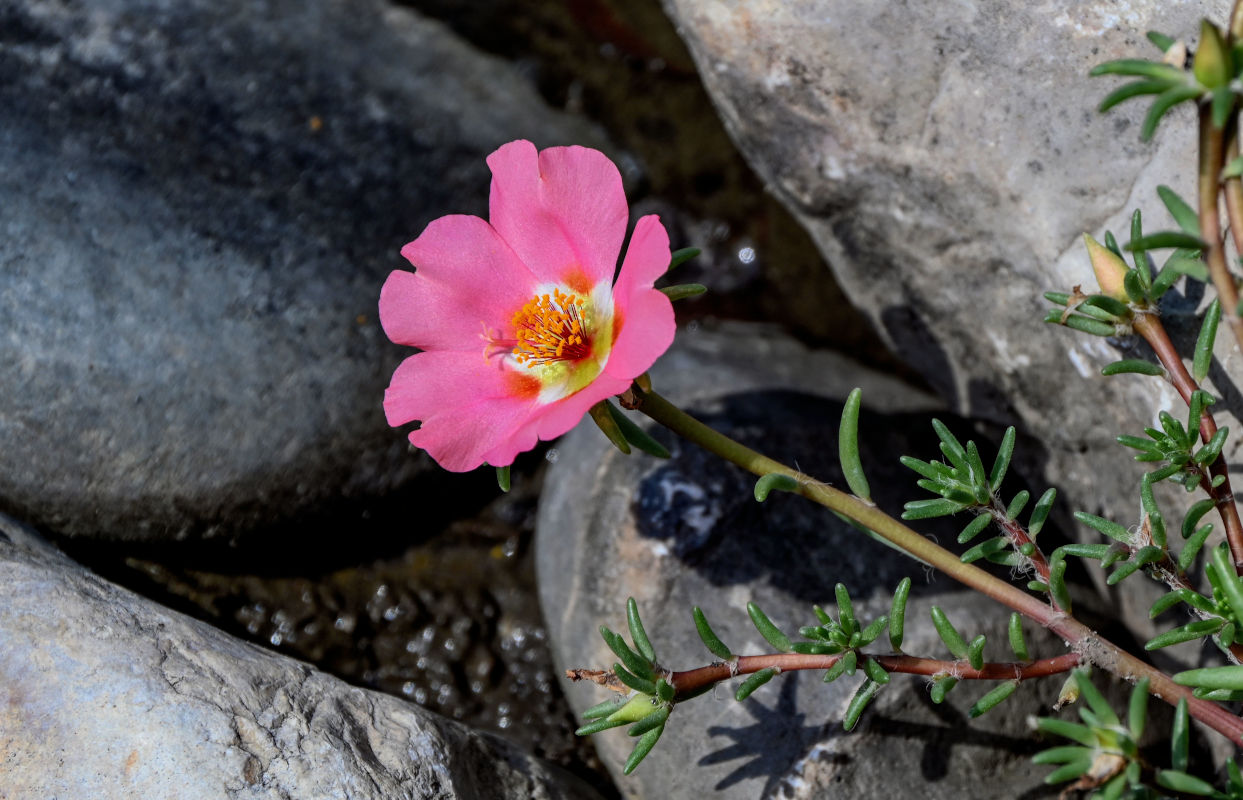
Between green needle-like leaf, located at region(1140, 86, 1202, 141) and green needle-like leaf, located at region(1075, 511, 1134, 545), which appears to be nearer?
green needle-like leaf, located at region(1140, 86, 1202, 141)

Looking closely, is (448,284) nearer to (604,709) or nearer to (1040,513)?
(604,709)

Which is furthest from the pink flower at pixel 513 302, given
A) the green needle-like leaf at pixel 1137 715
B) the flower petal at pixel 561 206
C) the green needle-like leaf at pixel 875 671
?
the green needle-like leaf at pixel 1137 715

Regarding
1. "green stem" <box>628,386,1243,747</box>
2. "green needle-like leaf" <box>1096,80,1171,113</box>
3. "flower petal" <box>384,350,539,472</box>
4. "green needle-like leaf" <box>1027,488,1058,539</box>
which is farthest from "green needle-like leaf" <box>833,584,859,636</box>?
"green needle-like leaf" <box>1096,80,1171,113</box>

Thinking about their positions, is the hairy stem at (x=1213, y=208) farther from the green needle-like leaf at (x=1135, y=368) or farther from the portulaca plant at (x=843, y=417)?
the green needle-like leaf at (x=1135, y=368)

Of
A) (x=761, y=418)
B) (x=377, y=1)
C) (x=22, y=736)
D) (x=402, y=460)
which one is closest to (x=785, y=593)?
(x=761, y=418)

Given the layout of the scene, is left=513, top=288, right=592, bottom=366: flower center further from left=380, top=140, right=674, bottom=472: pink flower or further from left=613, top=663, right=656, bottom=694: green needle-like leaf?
left=613, top=663, right=656, bottom=694: green needle-like leaf

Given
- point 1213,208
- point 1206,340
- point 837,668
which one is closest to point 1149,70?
point 1213,208

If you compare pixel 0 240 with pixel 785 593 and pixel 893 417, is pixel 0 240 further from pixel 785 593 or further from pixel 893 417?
pixel 893 417
